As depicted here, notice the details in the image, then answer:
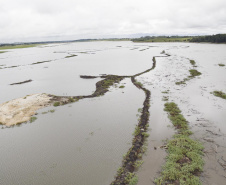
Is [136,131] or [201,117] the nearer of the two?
[136,131]

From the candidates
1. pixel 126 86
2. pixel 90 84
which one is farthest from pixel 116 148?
pixel 90 84

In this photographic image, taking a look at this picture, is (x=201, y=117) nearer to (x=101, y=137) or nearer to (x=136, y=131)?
(x=136, y=131)

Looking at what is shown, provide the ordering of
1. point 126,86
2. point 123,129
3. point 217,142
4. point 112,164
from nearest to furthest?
1. point 112,164
2. point 217,142
3. point 123,129
4. point 126,86

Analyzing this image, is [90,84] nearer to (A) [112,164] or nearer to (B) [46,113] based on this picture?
(B) [46,113]

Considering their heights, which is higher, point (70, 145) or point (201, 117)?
point (201, 117)

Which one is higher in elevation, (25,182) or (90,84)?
(90,84)

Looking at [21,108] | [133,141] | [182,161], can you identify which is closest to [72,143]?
[133,141]

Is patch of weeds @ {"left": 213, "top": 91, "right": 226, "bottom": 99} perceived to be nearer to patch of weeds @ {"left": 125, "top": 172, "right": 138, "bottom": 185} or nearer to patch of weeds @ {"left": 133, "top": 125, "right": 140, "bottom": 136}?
patch of weeds @ {"left": 133, "top": 125, "right": 140, "bottom": 136}
